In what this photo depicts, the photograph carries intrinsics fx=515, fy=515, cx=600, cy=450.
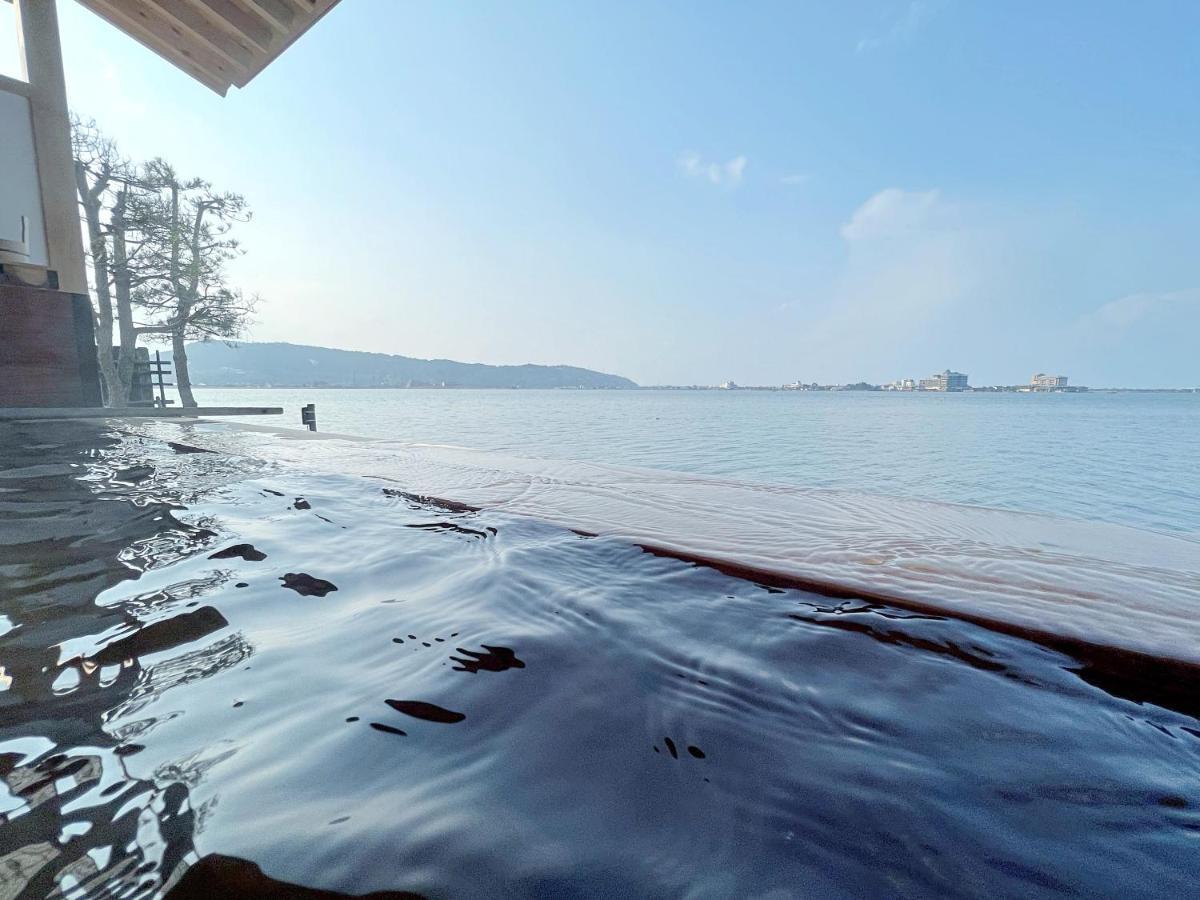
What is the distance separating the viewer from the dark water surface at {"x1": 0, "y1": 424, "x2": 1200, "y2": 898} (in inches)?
17.8

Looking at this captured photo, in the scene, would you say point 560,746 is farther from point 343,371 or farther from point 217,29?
point 343,371

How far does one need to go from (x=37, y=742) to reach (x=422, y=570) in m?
0.67

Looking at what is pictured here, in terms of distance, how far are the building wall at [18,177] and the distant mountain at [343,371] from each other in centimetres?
8652

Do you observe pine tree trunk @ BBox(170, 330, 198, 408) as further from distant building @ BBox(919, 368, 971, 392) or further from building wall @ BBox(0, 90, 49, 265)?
distant building @ BBox(919, 368, 971, 392)

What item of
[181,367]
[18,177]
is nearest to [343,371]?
[181,367]

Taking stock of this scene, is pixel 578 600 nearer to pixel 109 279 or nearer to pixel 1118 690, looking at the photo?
pixel 1118 690

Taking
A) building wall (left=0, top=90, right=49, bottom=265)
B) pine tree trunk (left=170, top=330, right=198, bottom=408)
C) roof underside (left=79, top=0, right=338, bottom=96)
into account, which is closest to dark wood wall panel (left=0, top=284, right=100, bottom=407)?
building wall (left=0, top=90, right=49, bottom=265)

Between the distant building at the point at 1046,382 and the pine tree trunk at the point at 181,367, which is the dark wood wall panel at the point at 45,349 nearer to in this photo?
the pine tree trunk at the point at 181,367

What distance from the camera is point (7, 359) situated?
4551mm

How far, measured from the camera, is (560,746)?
626 mm

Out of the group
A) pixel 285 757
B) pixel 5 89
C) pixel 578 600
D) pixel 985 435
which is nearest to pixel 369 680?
pixel 285 757

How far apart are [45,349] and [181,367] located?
619 inches

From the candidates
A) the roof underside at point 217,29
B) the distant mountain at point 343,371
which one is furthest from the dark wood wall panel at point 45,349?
the distant mountain at point 343,371

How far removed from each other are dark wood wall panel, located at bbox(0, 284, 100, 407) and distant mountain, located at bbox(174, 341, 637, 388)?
87.1 m
